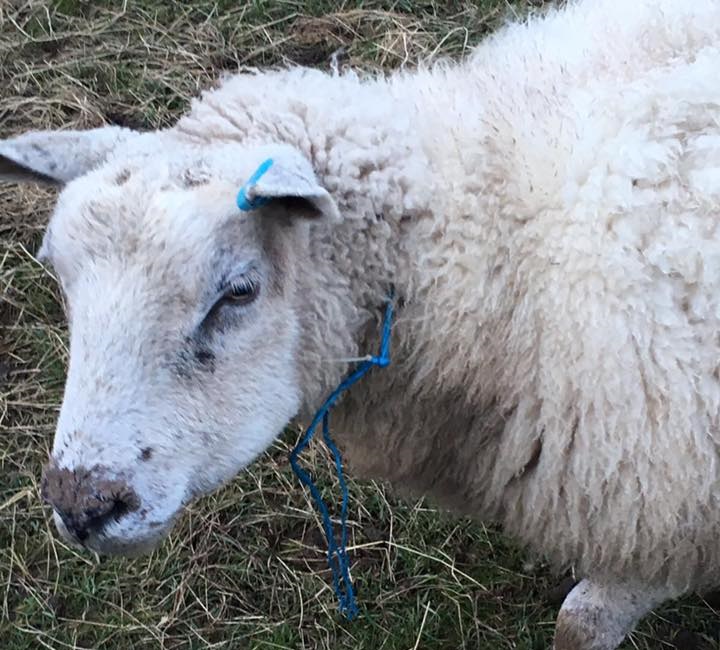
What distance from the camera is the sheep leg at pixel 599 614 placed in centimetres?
224

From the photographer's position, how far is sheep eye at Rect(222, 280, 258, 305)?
1.64m

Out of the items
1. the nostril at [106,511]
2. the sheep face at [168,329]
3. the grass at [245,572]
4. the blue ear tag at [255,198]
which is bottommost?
the grass at [245,572]

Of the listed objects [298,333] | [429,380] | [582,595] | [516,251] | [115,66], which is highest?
[516,251]

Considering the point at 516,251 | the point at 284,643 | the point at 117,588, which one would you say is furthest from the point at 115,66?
the point at 516,251

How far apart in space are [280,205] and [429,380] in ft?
1.69

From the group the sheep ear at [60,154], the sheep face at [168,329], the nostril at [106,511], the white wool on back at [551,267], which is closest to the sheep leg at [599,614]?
the white wool on back at [551,267]

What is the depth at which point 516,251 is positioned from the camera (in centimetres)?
182

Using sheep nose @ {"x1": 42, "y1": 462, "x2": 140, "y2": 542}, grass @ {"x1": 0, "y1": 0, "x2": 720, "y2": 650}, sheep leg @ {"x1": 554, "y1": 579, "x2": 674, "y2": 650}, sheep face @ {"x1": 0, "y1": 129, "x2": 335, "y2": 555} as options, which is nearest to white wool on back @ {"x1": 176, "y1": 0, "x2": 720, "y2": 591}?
sheep face @ {"x1": 0, "y1": 129, "x2": 335, "y2": 555}

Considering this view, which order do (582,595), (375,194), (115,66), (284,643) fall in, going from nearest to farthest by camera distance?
(375,194)
(582,595)
(284,643)
(115,66)

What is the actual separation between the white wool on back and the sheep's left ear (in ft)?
0.44

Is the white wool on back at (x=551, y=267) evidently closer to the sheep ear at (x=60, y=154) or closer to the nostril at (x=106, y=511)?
the sheep ear at (x=60, y=154)

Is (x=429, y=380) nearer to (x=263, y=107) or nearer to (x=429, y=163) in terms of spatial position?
(x=429, y=163)

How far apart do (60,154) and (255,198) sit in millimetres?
530

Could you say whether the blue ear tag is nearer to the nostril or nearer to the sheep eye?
the sheep eye
